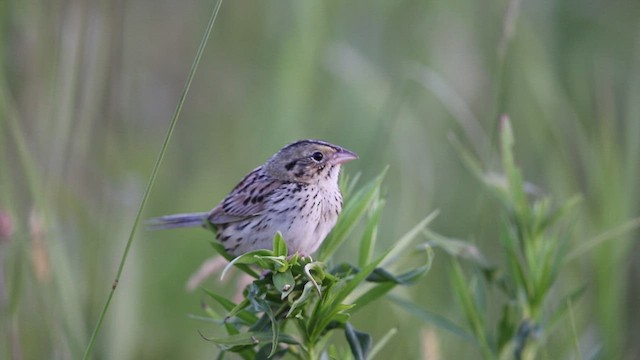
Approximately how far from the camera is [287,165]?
8.09 ft

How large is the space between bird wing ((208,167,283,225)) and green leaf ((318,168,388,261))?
0.40m

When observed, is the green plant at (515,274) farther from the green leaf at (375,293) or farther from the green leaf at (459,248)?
the green leaf at (375,293)

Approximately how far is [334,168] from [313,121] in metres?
0.75

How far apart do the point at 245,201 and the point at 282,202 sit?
0.34ft

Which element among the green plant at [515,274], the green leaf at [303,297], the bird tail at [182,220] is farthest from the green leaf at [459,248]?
the bird tail at [182,220]

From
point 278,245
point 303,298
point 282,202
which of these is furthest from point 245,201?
point 303,298

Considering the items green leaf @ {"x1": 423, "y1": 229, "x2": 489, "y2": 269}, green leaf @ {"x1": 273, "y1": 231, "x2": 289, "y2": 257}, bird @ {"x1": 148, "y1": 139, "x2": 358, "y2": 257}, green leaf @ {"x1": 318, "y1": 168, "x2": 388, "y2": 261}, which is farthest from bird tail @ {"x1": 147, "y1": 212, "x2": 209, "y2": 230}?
green leaf @ {"x1": 273, "y1": 231, "x2": 289, "y2": 257}

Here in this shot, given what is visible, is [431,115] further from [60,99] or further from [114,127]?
[60,99]

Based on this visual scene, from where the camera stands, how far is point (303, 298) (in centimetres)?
151

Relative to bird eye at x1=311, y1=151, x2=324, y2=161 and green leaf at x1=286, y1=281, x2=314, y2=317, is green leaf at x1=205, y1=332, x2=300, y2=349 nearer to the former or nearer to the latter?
green leaf at x1=286, y1=281, x2=314, y2=317

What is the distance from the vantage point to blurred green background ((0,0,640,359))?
2561 millimetres

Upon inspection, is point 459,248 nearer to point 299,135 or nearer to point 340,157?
point 340,157

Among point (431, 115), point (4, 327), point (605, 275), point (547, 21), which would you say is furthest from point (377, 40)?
point (4, 327)

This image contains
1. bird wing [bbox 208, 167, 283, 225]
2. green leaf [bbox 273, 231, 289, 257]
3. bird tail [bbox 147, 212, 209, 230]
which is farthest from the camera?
bird tail [bbox 147, 212, 209, 230]
